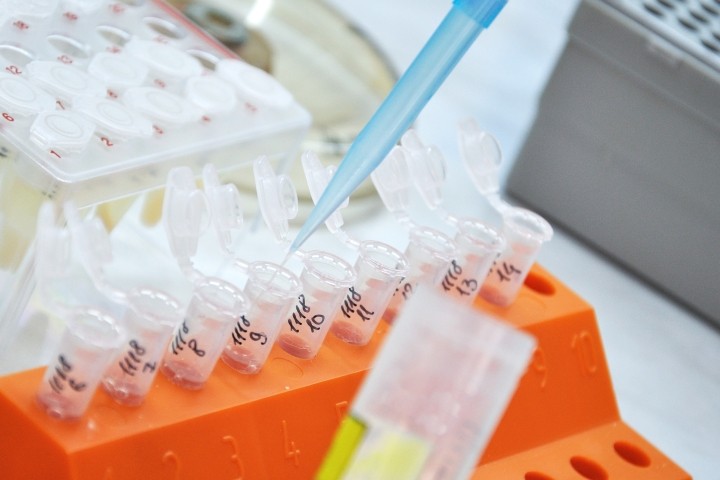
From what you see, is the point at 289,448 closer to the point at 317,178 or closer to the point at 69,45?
the point at 317,178

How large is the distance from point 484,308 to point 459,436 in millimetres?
355

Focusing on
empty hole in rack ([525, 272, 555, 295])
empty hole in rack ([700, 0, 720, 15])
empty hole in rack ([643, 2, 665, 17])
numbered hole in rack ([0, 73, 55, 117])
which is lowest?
numbered hole in rack ([0, 73, 55, 117])

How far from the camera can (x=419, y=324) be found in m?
0.42

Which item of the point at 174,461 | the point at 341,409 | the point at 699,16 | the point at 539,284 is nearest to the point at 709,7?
the point at 699,16

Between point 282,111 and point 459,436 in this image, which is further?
point 282,111

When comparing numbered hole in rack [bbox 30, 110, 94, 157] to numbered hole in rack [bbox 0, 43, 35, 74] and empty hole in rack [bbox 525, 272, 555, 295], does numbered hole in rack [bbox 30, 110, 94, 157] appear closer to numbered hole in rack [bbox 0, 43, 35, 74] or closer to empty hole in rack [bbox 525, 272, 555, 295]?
numbered hole in rack [bbox 0, 43, 35, 74]

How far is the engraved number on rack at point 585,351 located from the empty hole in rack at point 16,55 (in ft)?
1.37

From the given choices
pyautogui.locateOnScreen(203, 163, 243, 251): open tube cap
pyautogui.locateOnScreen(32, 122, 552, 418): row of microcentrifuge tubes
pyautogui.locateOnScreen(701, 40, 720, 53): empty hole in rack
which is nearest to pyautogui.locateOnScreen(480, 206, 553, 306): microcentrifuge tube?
pyautogui.locateOnScreen(32, 122, 552, 418): row of microcentrifuge tubes

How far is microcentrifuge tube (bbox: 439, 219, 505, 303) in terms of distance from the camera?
0.74m

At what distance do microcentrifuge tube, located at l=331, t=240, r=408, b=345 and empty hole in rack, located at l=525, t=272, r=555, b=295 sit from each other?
6.7 inches

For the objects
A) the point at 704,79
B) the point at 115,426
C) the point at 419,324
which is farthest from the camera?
the point at 704,79

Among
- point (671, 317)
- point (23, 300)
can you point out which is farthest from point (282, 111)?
point (671, 317)

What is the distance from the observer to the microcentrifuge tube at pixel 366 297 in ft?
2.27

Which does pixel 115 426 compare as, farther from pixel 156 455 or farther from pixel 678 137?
pixel 678 137
